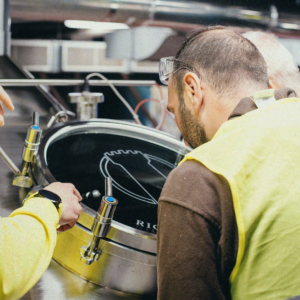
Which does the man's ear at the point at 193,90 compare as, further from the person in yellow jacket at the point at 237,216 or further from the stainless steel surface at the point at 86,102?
the stainless steel surface at the point at 86,102

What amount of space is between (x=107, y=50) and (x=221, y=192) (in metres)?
1.74

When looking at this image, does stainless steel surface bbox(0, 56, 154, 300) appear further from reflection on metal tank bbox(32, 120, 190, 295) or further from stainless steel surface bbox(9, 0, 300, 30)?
stainless steel surface bbox(9, 0, 300, 30)

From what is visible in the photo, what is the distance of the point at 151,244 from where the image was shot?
1.08 metres

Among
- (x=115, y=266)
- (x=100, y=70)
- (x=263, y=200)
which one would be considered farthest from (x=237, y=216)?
(x=100, y=70)

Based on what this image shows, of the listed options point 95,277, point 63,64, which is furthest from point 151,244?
point 63,64

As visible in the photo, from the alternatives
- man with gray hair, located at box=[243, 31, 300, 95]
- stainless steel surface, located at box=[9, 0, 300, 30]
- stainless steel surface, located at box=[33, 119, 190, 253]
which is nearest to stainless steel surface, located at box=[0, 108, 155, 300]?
stainless steel surface, located at box=[33, 119, 190, 253]

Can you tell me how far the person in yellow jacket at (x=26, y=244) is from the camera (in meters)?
0.62

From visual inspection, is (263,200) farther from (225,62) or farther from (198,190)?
(225,62)

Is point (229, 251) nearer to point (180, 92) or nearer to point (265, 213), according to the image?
point (265, 213)

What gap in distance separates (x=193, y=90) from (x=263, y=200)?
0.42 m

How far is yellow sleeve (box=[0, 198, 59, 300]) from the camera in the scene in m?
0.61

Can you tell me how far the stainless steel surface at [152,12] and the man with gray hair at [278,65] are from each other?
0.63m

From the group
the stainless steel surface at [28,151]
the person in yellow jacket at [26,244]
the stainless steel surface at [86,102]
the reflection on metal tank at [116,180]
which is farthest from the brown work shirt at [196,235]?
the stainless steel surface at [86,102]

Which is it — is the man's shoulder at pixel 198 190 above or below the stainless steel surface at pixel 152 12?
below
